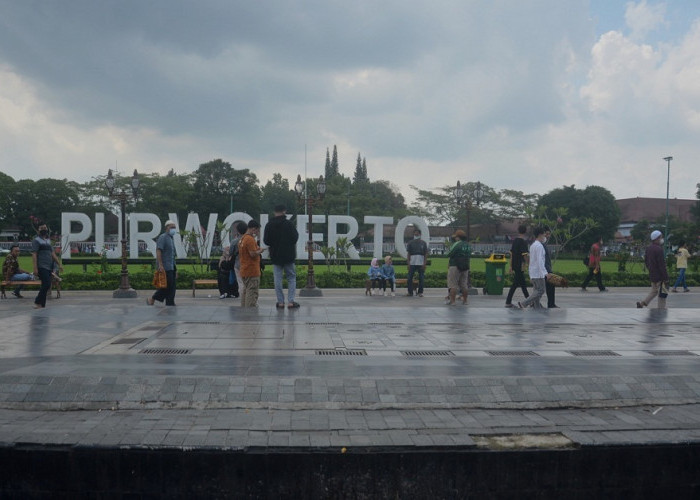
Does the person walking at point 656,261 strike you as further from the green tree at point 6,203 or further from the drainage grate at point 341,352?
the green tree at point 6,203

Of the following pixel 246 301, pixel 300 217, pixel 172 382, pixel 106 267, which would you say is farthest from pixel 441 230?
pixel 172 382

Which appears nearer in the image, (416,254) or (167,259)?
(167,259)

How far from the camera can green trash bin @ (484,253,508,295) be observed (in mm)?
18922

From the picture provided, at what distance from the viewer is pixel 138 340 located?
26.3ft

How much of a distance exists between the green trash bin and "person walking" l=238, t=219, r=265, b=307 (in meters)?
9.65

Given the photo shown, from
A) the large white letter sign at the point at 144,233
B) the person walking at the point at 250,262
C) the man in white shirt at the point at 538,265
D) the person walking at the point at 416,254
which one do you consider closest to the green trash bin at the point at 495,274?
the person walking at the point at 416,254

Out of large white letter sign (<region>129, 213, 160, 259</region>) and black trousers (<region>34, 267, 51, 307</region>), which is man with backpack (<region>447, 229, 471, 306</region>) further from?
large white letter sign (<region>129, 213, 160, 259</region>)

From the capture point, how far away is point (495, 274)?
19.0 m

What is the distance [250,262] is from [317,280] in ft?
42.7

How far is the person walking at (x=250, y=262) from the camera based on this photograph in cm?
1119

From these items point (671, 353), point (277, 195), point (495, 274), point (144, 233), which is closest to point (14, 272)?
point (495, 274)

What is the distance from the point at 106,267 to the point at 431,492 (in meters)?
23.4

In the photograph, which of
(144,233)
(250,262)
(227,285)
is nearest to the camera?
(250,262)

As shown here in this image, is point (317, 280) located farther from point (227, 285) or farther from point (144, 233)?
point (144, 233)
